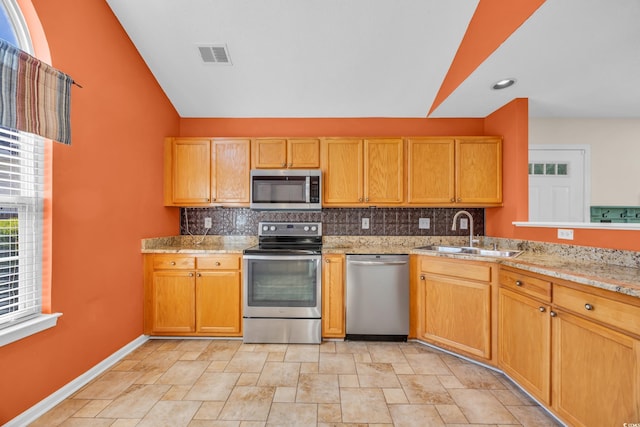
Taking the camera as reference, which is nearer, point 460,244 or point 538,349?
point 538,349

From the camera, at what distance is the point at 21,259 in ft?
5.94

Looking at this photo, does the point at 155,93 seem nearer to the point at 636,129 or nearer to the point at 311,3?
the point at 311,3

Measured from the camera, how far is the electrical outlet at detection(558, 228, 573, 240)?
90.1 inches

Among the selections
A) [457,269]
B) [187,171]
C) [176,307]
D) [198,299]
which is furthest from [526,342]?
[187,171]

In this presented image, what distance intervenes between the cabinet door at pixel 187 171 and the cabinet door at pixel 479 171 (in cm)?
272

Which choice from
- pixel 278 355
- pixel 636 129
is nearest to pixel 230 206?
pixel 278 355

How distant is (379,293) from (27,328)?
8.36 ft

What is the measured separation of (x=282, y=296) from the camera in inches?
113

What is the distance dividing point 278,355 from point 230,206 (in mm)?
1651

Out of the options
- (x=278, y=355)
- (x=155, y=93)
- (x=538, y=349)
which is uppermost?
(x=155, y=93)

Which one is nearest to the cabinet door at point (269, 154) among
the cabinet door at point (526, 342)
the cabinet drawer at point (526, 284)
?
the cabinet drawer at point (526, 284)

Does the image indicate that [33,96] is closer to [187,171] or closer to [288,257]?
[187,171]

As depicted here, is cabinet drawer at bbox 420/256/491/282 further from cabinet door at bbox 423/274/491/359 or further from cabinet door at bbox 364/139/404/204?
cabinet door at bbox 364/139/404/204

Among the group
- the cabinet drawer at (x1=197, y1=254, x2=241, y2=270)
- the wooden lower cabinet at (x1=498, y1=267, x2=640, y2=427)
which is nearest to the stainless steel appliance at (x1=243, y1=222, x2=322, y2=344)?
the cabinet drawer at (x1=197, y1=254, x2=241, y2=270)
